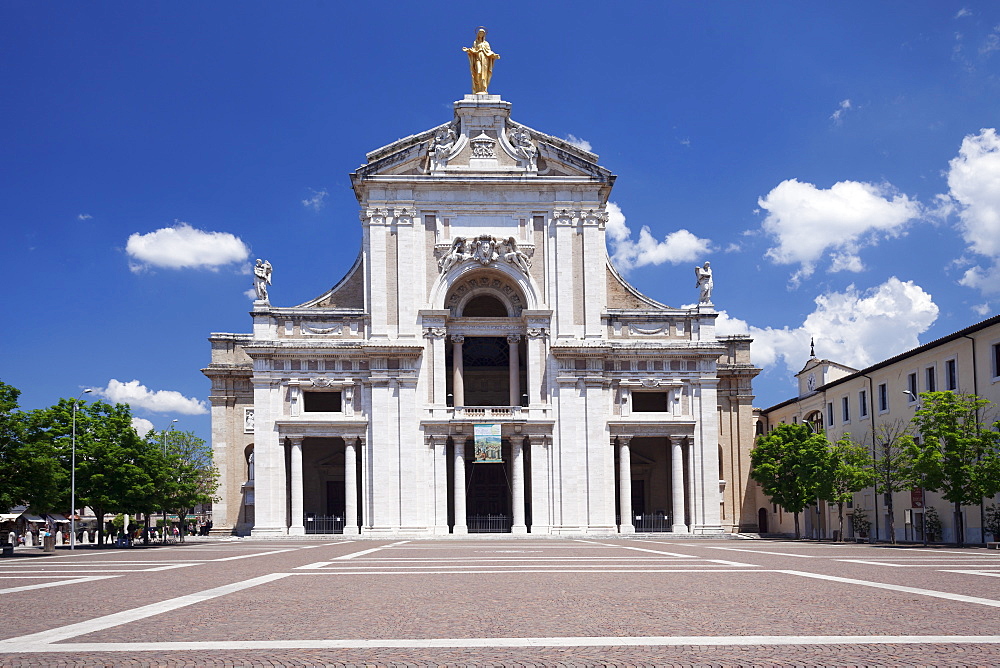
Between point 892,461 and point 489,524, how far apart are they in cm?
2378

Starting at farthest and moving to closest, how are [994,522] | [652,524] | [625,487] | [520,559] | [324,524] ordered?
[652,524], [324,524], [625,487], [994,522], [520,559]

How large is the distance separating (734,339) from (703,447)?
11.1 meters

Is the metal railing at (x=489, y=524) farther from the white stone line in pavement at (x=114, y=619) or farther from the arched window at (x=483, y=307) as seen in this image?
the white stone line in pavement at (x=114, y=619)

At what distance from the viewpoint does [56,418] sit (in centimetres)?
5325

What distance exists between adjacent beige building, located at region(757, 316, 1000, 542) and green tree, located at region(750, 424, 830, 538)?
2.54 meters

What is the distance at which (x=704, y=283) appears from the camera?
67.1 m

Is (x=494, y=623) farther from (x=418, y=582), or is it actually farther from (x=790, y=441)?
(x=790, y=441)

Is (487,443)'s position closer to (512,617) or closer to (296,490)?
(296,490)

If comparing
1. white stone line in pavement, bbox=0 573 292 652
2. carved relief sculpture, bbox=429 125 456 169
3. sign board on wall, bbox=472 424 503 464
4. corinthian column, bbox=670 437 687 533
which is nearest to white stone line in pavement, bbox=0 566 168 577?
white stone line in pavement, bbox=0 573 292 652

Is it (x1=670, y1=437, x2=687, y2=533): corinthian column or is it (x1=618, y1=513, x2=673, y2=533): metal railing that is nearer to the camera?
(x1=670, y1=437, x2=687, y2=533): corinthian column

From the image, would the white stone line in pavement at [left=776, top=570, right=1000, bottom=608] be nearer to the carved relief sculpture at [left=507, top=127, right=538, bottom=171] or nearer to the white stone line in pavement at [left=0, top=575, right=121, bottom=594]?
the white stone line in pavement at [left=0, top=575, right=121, bottom=594]

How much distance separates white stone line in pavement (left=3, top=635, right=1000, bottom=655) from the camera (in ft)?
38.5

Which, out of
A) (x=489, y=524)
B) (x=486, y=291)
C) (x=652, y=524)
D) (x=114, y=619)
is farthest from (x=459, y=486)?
(x=114, y=619)

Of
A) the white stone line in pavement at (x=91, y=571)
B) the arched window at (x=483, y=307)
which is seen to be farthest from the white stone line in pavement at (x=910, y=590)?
the arched window at (x=483, y=307)
